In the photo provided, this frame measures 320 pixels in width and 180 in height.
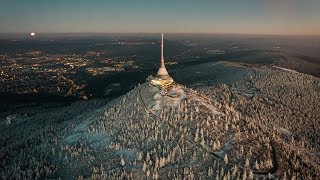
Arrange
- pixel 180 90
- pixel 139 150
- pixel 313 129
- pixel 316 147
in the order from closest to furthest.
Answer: pixel 139 150 < pixel 180 90 < pixel 316 147 < pixel 313 129

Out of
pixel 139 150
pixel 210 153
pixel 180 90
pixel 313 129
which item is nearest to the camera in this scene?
pixel 210 153

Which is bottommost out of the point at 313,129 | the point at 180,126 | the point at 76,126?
the point at 313,129

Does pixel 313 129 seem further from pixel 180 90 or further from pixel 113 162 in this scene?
Answer: pixel 113 162

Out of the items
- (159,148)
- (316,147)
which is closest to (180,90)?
(159,148)

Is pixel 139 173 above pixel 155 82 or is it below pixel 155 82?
below

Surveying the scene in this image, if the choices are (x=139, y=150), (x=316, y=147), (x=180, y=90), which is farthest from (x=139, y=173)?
(x=316, y=147)

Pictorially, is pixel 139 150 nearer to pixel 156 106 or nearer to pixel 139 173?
pixel 139 173

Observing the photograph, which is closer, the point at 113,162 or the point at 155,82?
the point at 113,162

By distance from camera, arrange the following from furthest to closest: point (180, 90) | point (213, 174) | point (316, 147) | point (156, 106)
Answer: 1. point (316, 147)
2. point (180, 90)
3. point (156, 106)
4. point (213, 174)

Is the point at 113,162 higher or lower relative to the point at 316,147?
higher
